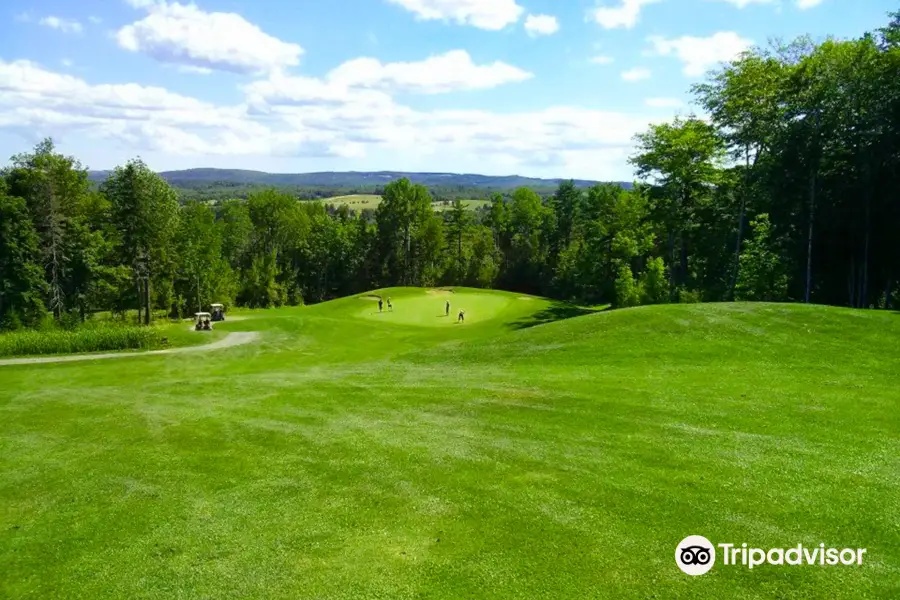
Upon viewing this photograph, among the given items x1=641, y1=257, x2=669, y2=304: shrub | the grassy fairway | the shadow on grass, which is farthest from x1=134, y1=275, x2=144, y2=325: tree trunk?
x1=641, y1=257, x2=669, y2=304: shrub

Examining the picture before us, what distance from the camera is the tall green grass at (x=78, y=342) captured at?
3212 centimetres

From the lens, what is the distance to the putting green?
50.0m

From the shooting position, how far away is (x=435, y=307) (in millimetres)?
57125

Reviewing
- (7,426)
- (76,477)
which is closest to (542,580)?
(76,477)

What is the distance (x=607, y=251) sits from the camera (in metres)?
72.8

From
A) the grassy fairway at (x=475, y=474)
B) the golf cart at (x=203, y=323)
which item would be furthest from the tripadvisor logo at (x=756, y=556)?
the golf cart at (x=203, y=323)

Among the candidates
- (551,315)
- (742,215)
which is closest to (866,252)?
(742,215)

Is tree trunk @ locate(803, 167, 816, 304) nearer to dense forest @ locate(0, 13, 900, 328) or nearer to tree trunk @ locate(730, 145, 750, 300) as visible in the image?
dense forest @ locate(0, 13, 900, 328)

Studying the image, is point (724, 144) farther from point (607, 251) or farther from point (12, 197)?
point (12, 197)

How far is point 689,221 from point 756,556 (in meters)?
47.3

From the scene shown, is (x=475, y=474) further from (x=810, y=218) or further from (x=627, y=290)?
(x=627, y=290)

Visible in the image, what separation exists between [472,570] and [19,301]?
187 feet

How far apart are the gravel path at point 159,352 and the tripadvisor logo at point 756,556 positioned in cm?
2892

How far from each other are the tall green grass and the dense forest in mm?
22450
